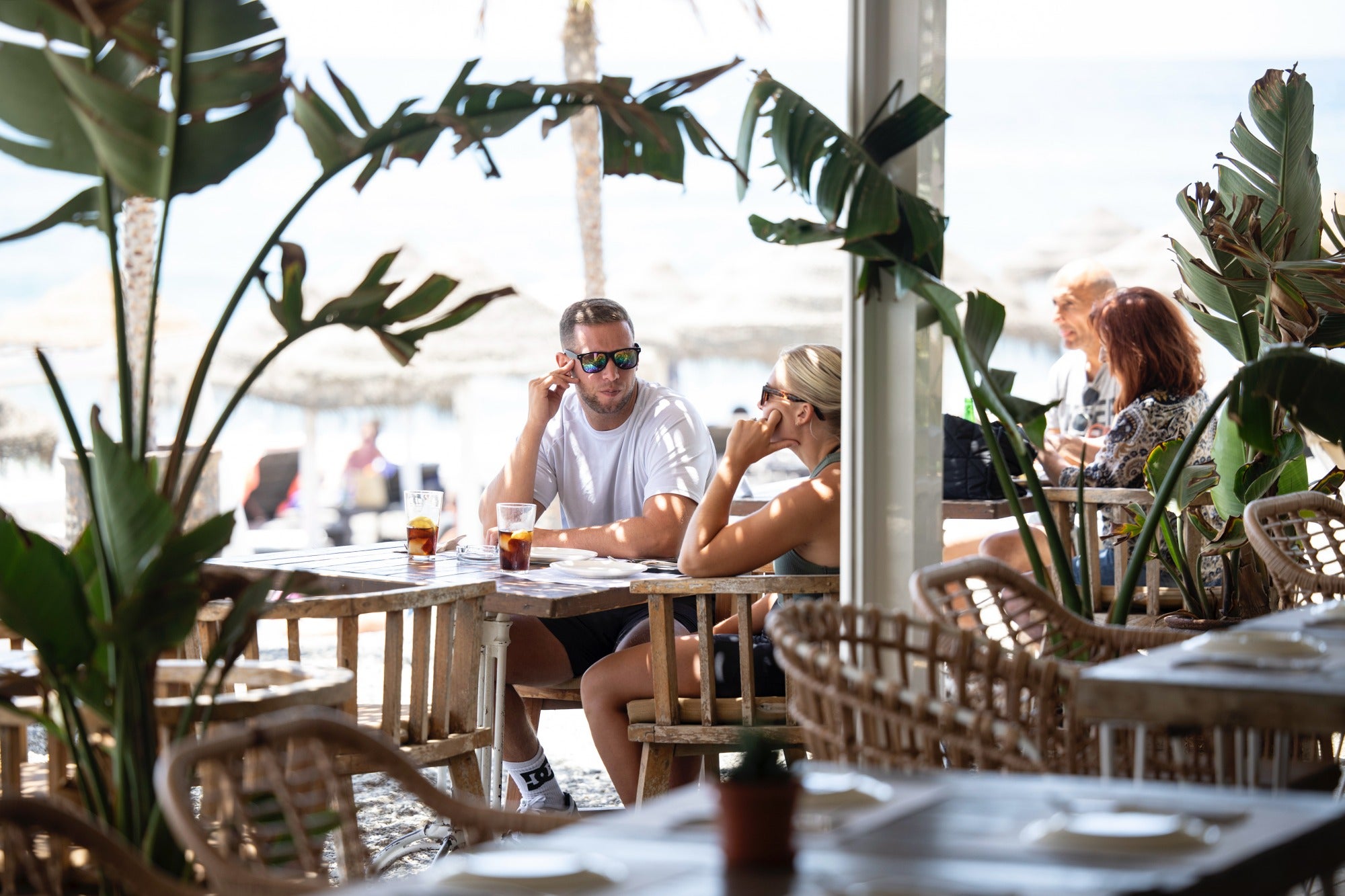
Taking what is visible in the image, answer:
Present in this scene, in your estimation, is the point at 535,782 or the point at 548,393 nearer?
the point at 535,782

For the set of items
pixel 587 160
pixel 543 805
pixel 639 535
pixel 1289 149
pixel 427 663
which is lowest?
pixel 543 805

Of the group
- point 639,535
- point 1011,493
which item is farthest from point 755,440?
point 1011,493

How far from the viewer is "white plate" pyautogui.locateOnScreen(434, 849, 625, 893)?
3.87 feet

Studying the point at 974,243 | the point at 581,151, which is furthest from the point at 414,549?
the point at 974,243

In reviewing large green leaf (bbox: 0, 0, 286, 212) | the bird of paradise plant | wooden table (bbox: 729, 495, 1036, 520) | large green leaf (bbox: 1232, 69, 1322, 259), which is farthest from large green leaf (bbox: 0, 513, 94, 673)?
large green leaf (bbox: 1232, 69, 1322, 259)

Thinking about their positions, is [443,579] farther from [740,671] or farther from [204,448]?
[204,448]

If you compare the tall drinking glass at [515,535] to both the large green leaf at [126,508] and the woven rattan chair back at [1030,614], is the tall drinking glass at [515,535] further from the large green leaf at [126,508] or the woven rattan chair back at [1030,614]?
the large green leaf at [126,508]

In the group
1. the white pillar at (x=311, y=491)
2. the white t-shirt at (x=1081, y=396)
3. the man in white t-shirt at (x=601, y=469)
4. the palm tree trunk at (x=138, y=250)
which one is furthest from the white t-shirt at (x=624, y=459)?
the white pillar at (x=311, y=491)

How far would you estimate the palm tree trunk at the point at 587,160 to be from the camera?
12117mm

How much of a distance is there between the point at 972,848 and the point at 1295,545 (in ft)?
9.23

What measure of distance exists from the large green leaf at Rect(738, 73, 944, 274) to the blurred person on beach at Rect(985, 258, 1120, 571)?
293cm

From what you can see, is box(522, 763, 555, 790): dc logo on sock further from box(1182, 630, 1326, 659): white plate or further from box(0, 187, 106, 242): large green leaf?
box(1182, 630, 1326, 659): white plate

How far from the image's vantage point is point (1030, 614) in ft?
8.88

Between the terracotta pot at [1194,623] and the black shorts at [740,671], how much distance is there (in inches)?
44.1
